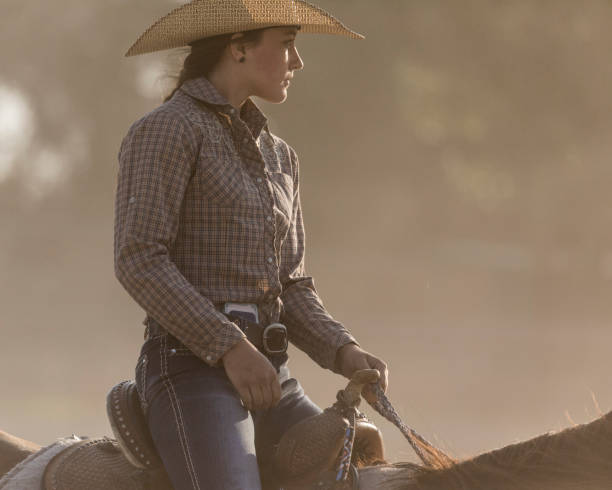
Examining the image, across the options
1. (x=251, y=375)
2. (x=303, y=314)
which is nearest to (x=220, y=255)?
(x=251, y=375)

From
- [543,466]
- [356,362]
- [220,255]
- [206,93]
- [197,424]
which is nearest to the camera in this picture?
[543,466]

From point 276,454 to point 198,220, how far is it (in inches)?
37.4

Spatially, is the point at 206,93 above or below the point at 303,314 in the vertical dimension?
above

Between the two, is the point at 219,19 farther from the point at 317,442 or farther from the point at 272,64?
the point at 317,442

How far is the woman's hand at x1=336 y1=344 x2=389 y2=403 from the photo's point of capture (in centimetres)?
378

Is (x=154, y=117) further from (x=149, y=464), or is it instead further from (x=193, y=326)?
(x=149, y=464)

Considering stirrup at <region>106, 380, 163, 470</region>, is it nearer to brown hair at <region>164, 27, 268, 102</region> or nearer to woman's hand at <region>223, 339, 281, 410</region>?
woman's hand at <region>223, 339, 281, 410</region>

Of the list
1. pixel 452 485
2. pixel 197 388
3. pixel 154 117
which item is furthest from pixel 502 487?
pixel 154 117

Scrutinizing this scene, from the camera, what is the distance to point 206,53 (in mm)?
3859

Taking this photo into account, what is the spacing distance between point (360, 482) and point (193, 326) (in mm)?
850

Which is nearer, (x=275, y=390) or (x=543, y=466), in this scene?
(x=543, y=466)

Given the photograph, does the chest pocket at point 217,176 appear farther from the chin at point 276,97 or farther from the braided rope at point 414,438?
the braided rope at point 414,438

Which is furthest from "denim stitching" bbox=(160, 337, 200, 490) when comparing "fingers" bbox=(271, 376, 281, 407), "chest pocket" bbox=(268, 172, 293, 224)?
"chest pocket" bbox=(268, 172, 293, 224)

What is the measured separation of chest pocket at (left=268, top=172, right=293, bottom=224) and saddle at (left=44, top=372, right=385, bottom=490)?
81 cm
